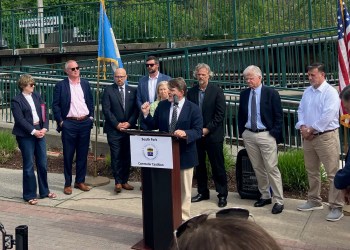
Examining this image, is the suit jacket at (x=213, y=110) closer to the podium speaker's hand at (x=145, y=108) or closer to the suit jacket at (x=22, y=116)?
the podium speaker's hand at (x=145, y=108)

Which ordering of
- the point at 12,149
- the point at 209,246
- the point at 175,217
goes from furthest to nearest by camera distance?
the point at 12,149
the point at 175,217
the point at 209,246

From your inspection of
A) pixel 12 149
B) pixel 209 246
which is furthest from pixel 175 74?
pixel 209 246

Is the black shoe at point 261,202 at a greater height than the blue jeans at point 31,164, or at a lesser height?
lesser

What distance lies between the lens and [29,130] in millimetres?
7609

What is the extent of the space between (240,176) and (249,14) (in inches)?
343

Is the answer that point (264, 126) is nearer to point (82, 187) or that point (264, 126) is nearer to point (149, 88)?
point (149, 88)

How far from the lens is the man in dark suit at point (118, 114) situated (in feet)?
26.9

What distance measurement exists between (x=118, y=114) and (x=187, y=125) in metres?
1.90

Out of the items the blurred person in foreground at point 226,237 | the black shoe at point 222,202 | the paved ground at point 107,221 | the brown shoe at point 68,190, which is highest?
the blurred person in foreground at point 226,237

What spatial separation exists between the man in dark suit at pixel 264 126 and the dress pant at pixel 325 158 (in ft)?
1.29

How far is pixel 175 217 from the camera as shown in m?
5.95

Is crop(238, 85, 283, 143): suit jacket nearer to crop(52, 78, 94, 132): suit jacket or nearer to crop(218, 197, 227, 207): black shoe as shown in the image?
crop(218, 197, 227, 207): black shoe

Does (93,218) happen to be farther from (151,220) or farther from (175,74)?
(175,74)

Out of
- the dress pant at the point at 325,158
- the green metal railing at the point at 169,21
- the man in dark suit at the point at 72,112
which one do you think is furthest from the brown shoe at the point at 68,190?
the green metal railing at the point at 169,21
